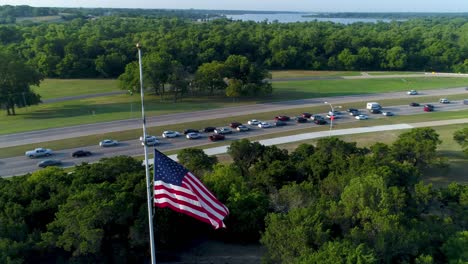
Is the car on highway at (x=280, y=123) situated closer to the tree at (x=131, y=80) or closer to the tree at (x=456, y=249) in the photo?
the tree at (x=131, y=80)

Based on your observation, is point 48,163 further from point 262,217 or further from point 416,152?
point 416,152

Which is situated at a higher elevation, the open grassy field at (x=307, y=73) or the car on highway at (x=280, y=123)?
the open grassy field at (x=307, y=73)

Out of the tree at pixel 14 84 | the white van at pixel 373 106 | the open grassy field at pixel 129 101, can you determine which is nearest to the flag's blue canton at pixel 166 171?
the open grassy field at pixel 129 101

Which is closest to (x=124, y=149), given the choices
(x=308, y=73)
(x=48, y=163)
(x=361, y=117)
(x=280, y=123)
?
(x=48, y=163)

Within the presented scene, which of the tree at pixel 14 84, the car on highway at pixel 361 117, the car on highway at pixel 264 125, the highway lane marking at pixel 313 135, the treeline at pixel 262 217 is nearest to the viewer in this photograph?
the treeline at pixel 262 217

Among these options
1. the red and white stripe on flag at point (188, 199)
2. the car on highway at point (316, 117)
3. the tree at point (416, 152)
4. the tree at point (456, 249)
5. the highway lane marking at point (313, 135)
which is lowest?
the highway lane marking at point (313, 135)

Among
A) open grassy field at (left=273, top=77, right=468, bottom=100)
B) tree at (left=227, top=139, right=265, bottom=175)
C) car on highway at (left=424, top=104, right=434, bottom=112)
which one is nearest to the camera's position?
tree at (left=227, top=139, right=265, bottom=175)

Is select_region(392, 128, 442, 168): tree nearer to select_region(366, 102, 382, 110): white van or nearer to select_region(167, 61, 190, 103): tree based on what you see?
select_region(366, 102, 382, 110): white van

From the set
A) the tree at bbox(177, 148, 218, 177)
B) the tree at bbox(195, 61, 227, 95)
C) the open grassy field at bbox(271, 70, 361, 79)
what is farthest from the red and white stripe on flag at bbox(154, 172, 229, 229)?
the open grassy field at bbox(271, 70, 361, 79)

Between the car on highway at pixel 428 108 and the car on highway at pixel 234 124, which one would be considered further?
the car on highway at pixel 428 108

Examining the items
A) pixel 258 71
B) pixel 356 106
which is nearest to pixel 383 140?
pixel 356 106
